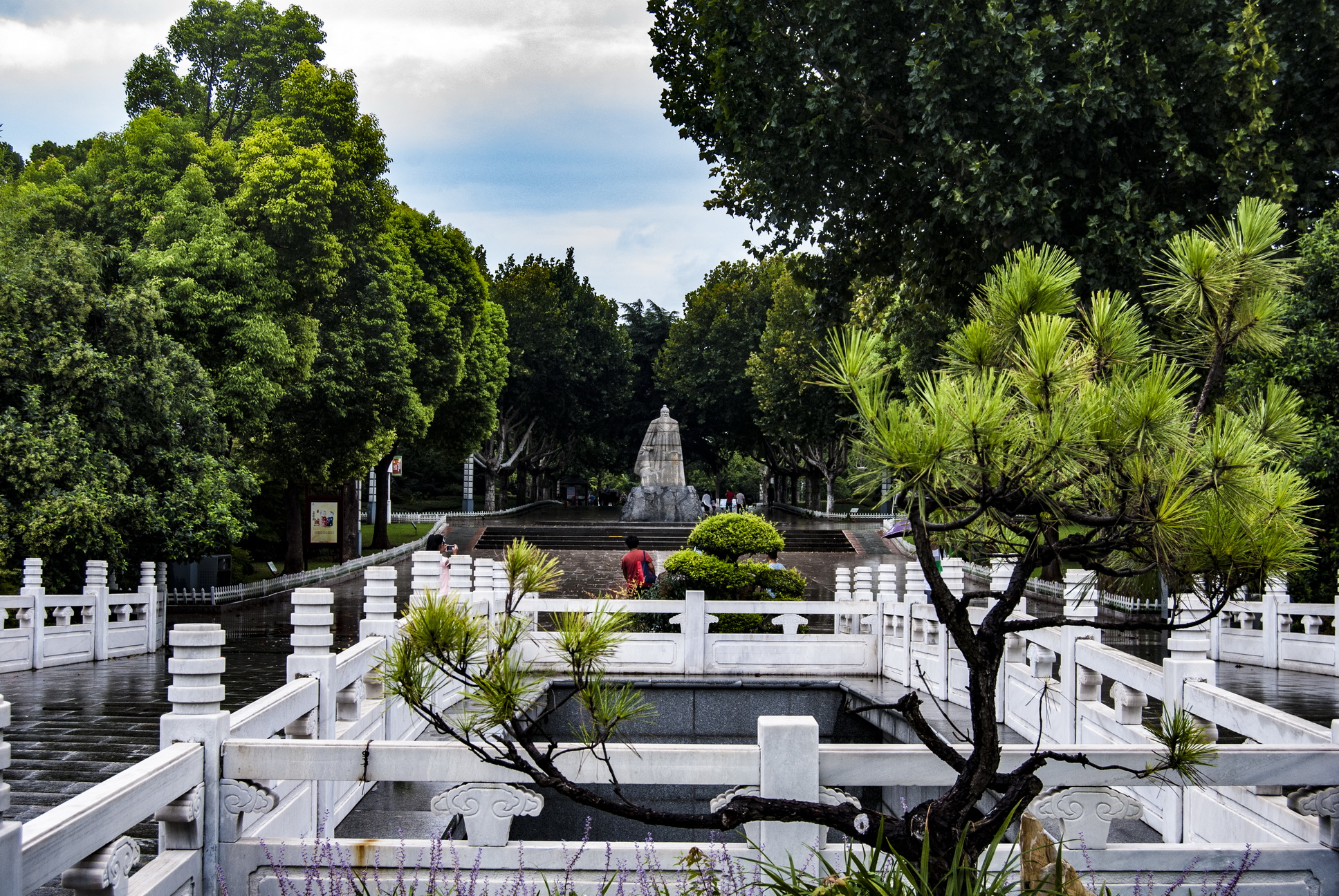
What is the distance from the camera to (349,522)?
2877 cm

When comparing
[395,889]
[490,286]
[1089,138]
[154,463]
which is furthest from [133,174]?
[490,286]

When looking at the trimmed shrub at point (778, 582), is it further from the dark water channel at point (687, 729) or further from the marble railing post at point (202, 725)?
the marble railing post at point (202, 725)

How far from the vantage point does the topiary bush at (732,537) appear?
42.9 feet

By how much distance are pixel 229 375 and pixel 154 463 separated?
2.64 meters

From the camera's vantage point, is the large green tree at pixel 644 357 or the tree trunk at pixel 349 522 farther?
the large green tree at pixel 644 357

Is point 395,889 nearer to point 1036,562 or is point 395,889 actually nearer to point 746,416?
point 1036,562

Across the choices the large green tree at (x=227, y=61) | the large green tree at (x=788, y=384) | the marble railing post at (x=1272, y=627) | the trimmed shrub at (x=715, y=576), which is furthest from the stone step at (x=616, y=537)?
the marble railing post at (x=1272, y=627)

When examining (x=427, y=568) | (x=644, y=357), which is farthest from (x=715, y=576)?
(x=644, y=357)

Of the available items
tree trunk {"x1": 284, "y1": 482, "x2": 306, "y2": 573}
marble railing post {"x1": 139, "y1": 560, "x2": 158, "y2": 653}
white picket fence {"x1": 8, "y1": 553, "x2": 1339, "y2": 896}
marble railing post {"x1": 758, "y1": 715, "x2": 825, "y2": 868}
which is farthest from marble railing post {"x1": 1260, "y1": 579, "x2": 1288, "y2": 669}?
tree trunk {"x1": 284, "y1": 482, "x2": 306, "y2": 573}

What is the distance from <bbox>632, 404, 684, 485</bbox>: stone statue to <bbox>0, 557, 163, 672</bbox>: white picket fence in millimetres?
22022

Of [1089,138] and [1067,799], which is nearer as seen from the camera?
[1067,799]

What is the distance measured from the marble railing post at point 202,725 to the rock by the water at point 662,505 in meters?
30.4

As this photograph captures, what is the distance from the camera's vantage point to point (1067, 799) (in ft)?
11.4

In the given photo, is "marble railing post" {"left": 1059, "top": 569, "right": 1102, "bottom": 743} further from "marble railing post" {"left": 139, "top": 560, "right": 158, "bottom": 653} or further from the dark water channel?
"marble railing post" {"left": 139, "top": 560, "right": 158, "bottom": 653}
